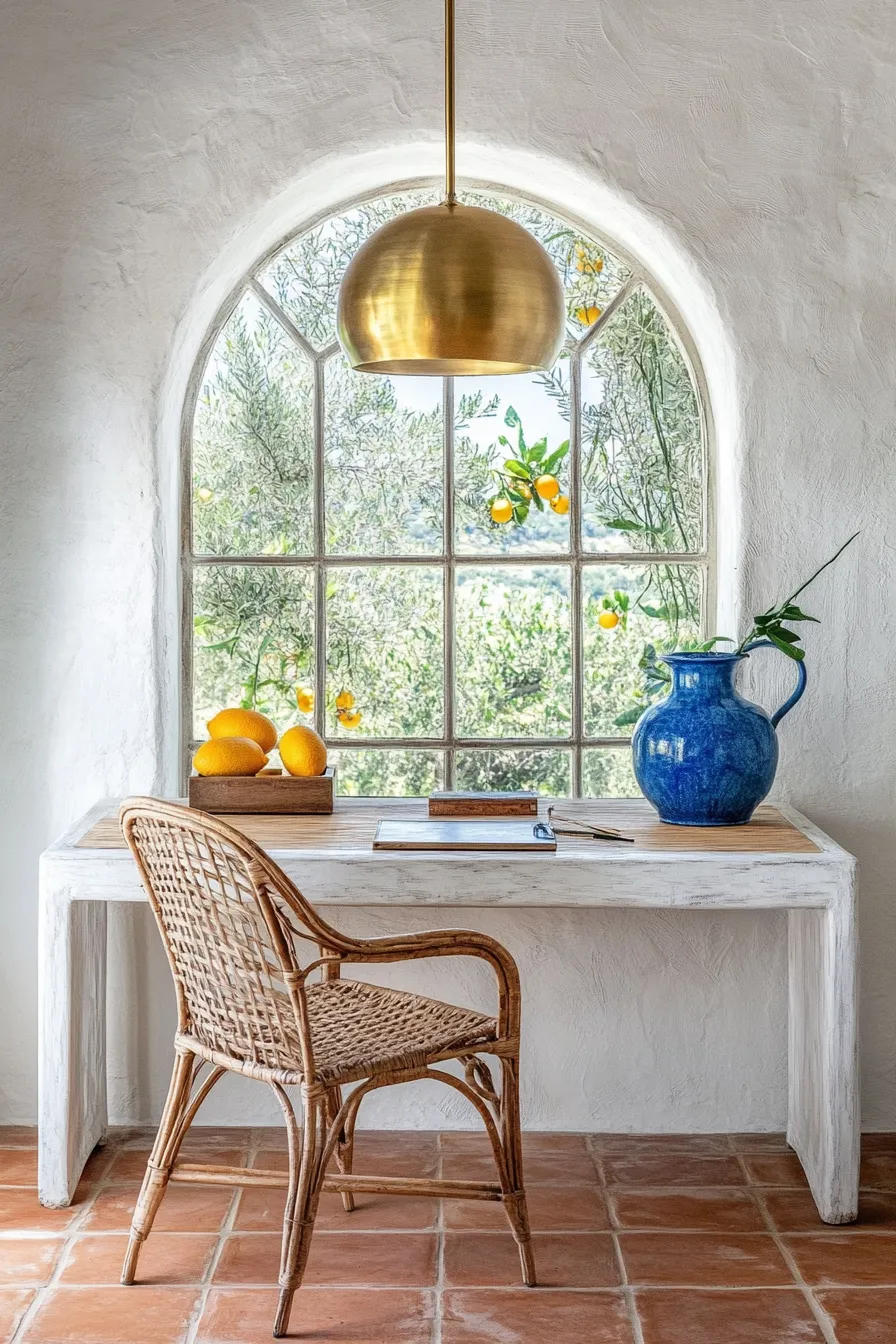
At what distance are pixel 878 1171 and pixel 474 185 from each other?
2451mm

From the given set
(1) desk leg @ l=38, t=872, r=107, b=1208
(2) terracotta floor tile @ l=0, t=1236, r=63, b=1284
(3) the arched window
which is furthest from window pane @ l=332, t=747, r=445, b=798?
(2) terracotta floor tile @ l=0, t=1236, r=63, b=1284

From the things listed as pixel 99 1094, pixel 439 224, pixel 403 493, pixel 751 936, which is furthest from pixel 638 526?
pixel 99 1094

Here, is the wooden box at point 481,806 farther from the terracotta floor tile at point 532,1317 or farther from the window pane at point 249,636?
the terracotta floor tile at point 532,1317

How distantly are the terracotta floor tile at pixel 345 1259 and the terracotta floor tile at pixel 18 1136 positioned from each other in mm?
730

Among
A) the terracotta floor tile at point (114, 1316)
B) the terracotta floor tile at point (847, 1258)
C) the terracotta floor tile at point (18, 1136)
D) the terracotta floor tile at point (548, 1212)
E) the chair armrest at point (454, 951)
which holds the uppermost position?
the chair armrest at point (454, 951)

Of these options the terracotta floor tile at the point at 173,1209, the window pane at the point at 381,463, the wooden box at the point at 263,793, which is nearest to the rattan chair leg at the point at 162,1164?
the terracotta floor tile at the point at 173,1209

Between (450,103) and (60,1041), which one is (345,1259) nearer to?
(60,1041)

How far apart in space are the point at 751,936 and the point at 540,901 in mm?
786

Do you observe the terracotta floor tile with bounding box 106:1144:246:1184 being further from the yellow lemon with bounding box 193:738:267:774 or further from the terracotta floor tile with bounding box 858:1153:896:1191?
the terracotta floor tile with bounding box 858:1153:896:1191

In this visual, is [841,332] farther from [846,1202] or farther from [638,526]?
[846,1202]

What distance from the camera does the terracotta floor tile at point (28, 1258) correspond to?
2623mm

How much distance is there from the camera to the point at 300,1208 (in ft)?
A: 7.71

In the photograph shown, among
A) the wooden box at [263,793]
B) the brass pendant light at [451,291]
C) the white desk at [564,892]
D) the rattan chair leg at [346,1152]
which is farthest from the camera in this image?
the wooden box at [263,793]

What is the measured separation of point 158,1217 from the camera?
288cm
